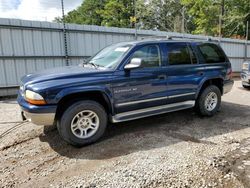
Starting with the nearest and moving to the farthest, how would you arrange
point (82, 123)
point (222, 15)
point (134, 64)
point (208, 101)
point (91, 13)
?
point (82, 123), point (134, 64), point (208, 101), point (222, 15), point (91, 13)

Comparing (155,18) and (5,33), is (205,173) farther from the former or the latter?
(155,18)

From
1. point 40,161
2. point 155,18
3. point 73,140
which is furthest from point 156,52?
point 155,18

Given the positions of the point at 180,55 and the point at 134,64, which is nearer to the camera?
the point at 134,64

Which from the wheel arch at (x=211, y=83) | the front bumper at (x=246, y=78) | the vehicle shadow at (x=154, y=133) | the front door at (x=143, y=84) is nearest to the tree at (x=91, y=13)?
the front bumper at (x=246, y=78)

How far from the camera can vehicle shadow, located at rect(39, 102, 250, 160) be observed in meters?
3.64

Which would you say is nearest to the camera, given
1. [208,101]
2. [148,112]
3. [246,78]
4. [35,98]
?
[35,98]

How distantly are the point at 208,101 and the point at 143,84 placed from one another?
6.82 feet

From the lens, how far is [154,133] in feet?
14.2

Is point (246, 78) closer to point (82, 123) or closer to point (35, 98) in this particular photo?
point (82, 123)

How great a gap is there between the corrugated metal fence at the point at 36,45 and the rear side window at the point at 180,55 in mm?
5164

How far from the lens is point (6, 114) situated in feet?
19.1

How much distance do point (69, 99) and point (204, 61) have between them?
3233 mm

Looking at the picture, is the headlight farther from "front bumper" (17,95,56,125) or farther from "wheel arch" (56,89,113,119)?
"wheel arch" (56,89,113,119)

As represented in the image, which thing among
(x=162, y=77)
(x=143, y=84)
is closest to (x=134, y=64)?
(x=143, y=84)
